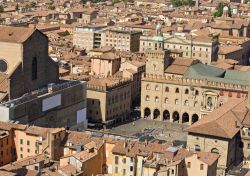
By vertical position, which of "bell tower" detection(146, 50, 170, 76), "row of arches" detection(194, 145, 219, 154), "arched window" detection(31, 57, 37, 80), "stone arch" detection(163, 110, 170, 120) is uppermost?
"arched window" detection(31, 57, 37, 80)

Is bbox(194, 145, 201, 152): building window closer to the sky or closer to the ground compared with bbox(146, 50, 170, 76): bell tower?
closer to the ground

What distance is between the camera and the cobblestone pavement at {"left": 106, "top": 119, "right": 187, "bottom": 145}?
72.9 meters

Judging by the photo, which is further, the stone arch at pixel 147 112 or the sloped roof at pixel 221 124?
the stone arch at pixel 147 112

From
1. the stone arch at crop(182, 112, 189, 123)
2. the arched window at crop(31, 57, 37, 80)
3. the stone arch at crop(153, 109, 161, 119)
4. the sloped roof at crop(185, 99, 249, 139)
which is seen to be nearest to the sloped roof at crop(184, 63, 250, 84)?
the stone arch at crop(182, 112, 189, 123)

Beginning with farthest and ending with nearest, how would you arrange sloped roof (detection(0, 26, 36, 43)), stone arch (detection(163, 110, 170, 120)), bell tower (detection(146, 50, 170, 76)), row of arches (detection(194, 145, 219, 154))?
bell tower (detection(146, 50, 170, 76)) → stone arch (detection(163, 110, 170, 120)) → sloped roof (detection(0, 26, 36, 43)) → row of arches (detection(194, 145, 219, 154))

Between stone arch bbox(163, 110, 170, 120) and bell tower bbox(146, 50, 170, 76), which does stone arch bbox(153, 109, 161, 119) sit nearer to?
stone arch bbox(163, 110, 170, 120)

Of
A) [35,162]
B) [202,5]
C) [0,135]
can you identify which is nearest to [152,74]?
[0,135]

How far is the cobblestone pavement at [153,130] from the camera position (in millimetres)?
72938

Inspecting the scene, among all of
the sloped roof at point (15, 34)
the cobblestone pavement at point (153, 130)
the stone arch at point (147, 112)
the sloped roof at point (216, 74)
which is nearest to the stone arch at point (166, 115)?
the stone arch at point (147, 112)

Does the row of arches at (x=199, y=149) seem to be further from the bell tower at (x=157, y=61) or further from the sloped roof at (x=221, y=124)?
the bell tower at (x=157, y=61)

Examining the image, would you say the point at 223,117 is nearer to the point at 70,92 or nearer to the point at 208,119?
the point at 208,119

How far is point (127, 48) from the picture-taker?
11562 cm

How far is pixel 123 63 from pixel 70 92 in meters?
21.3

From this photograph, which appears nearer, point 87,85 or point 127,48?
point 87,85
